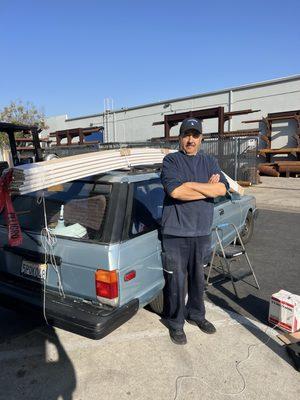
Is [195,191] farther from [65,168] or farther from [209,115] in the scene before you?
[209,115]

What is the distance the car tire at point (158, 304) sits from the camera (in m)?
3.62

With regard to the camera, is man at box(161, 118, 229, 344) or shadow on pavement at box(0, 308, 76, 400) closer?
shadow on pavement at box(0, 308, 76, 400)

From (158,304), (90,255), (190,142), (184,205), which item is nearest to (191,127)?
(190,142)

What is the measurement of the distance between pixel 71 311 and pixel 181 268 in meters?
1.02

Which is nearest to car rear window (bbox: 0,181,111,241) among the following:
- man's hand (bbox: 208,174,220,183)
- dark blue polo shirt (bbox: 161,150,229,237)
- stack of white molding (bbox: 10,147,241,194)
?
stack of white molding (bbox: 10,147,241,194)

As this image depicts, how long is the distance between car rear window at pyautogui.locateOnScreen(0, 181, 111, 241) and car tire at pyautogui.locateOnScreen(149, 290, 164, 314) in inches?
43.2

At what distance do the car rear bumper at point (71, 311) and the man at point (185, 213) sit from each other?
48 centimetres

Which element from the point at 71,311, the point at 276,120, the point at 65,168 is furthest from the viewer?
the point at 276,120

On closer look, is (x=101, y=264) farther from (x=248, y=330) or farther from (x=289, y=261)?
(x=289, y=261)

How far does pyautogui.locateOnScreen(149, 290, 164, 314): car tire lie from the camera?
3.62 meters

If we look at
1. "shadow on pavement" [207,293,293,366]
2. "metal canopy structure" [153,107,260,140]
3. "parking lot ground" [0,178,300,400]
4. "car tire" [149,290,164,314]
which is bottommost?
"shadow on pavement" [207,293,293,366]

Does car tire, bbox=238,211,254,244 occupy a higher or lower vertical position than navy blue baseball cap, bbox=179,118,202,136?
lower

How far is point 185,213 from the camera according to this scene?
10.2 feet

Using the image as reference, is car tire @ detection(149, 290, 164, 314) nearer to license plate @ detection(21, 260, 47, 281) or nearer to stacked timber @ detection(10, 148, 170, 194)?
license plate @ detection(21, 260, 47, 281)
